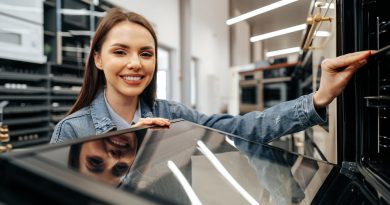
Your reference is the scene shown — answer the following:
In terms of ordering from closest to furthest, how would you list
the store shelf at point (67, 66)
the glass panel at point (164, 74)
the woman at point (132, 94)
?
the woman at point (132, 94), the store shelf at point (67, 66), the glass panel at point (164, 74)

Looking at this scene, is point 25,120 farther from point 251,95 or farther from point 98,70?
point 251,95

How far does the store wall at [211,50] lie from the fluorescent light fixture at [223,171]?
5.60 m

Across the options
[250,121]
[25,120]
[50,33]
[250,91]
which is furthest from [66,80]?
[250,91]

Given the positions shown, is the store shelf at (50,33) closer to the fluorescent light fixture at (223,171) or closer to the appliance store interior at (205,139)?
the appliance store interior at (205,139)

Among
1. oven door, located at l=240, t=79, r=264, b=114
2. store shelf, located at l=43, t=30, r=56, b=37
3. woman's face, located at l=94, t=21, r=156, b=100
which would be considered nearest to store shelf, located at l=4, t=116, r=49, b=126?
store shelf, located at l=43, t=30, r=56, b=37

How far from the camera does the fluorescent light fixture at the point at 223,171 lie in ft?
2.05

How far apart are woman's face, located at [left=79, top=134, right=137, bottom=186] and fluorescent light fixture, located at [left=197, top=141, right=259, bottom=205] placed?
19 cm

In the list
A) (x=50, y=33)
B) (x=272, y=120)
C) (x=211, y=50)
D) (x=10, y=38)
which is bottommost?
(x=272, y=120)

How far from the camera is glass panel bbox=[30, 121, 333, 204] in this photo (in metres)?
0.47

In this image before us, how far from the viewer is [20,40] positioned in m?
2.04

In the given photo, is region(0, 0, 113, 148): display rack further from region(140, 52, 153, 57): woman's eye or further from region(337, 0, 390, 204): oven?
region(337, 0, 390, 204): oven

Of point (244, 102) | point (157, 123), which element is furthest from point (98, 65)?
point (244, 102)

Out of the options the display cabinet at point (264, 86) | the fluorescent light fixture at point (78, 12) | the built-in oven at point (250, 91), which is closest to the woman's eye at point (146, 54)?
the fluorescent light fixture at point (78, 12)

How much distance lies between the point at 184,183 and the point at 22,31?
1961 millimetres
